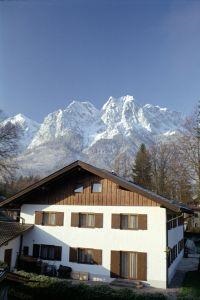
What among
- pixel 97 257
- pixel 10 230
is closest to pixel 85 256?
pixel 97 257

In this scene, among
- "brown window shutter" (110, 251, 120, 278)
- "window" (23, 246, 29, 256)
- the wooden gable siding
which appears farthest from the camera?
"window" (23, 246, 29, 256)

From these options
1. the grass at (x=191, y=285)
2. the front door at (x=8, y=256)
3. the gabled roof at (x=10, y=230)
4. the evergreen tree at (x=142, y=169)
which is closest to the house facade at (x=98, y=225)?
the gabled roof at (x=10, y=230)

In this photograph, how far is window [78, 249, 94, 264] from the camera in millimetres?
23188

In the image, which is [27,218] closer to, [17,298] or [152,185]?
[17,298]

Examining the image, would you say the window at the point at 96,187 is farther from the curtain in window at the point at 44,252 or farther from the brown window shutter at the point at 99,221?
the curtain in window at the point at 44,252

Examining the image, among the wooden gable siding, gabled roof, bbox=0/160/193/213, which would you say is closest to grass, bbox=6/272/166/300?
gabled roof, bbox=0/160/193/213

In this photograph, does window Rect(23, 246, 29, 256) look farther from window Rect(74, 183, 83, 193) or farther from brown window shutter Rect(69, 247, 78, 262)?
window Rect(74, 183, 83, 193)

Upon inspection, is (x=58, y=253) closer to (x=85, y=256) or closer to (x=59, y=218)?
(x=85, y=256)

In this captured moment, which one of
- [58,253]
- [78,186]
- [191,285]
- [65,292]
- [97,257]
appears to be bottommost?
[191,285]

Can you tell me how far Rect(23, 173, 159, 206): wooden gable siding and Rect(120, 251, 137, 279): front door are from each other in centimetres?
317

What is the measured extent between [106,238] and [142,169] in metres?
39.6

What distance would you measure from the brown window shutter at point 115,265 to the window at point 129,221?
1725mm

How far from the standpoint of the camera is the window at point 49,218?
81.9 ft

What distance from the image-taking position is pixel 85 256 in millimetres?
23422
